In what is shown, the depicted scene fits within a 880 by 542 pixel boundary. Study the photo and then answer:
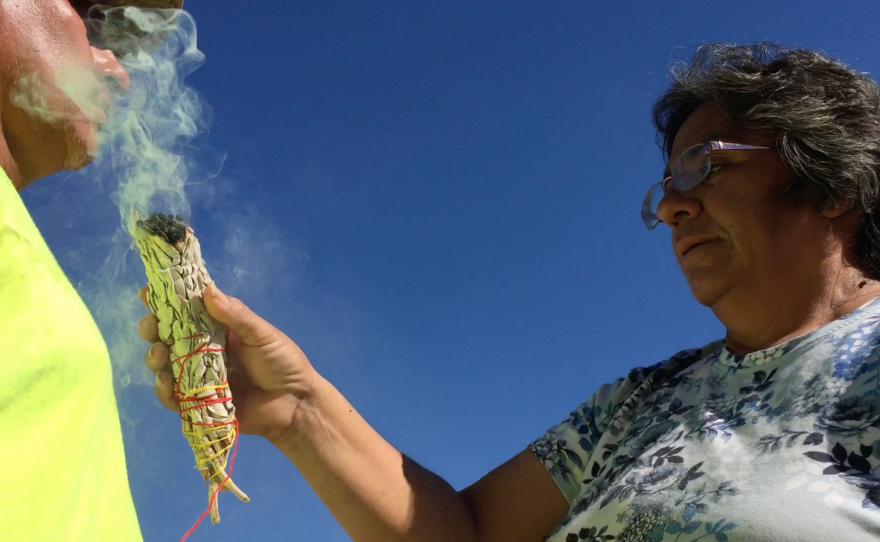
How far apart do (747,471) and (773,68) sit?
5.97 feet

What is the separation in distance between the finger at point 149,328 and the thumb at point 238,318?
217 mm

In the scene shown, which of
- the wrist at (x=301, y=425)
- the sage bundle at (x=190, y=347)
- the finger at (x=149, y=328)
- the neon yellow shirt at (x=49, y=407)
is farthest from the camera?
the wrist at (x=301, y=425)

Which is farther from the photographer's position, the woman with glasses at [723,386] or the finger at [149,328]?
the finger at [149,328]

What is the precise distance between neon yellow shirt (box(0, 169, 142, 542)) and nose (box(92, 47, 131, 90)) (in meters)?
0.99

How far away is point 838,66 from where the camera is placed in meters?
2.88

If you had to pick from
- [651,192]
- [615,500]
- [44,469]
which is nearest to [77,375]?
[44,469]

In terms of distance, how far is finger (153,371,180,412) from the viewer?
7.89ft

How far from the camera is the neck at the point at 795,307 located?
2.41m

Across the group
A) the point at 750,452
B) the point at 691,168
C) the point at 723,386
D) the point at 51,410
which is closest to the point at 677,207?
the point at 691,168

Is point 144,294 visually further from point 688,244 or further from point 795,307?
point 795,307

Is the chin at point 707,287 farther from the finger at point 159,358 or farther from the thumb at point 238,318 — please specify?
the finger at point 159,358

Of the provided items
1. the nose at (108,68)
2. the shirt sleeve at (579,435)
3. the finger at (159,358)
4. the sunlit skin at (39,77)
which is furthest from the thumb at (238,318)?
the shirt sleeve at (579,435)

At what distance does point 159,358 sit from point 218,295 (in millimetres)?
303

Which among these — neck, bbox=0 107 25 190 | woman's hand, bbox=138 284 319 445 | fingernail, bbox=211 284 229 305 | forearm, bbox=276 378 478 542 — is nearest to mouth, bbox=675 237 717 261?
forearm, bbox=276 378 478 542
